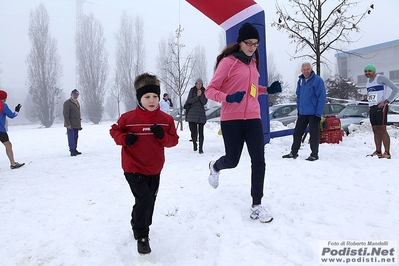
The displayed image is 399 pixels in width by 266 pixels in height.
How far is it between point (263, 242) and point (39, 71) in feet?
123

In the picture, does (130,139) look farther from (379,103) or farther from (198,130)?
(379,103)

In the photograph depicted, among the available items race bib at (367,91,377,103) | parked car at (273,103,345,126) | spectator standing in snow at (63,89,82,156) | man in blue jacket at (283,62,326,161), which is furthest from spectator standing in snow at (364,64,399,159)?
spectator standing in snow at (63,89,82,156)

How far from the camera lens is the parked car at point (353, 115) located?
10242mm

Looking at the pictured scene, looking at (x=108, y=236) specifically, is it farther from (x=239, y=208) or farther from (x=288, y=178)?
(x=288, y=178)

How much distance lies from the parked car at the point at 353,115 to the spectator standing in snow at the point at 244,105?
8.14 meters

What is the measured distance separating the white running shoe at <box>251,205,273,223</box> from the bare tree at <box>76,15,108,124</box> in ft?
123

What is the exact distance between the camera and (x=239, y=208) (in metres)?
3.36

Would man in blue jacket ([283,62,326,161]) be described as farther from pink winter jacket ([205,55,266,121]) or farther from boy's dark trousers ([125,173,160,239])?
boy's dark trousers ([125,173,160,239])

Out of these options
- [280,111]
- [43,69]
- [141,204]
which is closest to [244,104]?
[141,204]

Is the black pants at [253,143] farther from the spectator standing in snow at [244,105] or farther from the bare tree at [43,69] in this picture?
the bare tree at [43,69]

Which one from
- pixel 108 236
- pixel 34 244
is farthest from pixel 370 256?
pixel 34 244

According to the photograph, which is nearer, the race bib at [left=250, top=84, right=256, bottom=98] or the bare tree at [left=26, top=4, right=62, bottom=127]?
the race bib at [left=250, top=84, right=256, bottom=98]

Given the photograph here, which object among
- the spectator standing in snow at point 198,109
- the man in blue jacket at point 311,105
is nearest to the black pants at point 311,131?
the man in blue jacket at point 311,105

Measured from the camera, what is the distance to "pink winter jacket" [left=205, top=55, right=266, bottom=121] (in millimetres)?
3082
